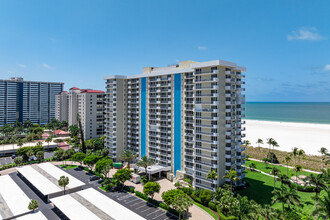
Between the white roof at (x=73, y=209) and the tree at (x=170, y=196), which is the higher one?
the tree at (x=170, y=196)

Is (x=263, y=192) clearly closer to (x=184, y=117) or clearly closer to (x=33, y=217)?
(x=184, y=117)

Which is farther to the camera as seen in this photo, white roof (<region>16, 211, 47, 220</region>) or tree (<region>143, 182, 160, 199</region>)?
tree (<region>143, 182, 160, 199</region>)

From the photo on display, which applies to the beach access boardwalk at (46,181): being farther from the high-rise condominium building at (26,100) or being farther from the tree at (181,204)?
the high-rise condominium building at (26,100)

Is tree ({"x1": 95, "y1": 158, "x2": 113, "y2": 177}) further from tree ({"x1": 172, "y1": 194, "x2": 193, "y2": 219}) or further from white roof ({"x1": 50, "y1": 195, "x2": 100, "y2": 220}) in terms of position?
tree ({"x1": 172, "y1": 194, "x2": 193, "y2": 219})

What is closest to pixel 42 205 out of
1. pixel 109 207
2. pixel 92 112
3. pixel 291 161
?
pixel 109 207

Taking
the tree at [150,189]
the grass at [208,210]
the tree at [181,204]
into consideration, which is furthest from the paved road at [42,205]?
the grass at [208,210]

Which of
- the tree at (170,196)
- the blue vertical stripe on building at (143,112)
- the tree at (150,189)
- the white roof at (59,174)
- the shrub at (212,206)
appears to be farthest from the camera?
the blue vertical stripe on building at (143,112)

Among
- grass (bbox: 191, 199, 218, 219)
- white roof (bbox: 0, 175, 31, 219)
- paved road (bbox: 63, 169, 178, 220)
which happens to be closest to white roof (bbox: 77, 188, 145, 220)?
paved road (bbox: 63, 169, 178, 220)

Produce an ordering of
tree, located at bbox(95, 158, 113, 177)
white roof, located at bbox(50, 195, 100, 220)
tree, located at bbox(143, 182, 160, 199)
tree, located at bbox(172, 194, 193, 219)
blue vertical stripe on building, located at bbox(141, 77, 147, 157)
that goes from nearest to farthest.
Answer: tree, located at bbox(172, 194, 193, 219) < white roof, located at bbox(50, 195, 100, 220) < tree, located at bbox(143, 182, 160, 199) < tree, located at bbox(95, 158, 113, 177) < blue vertical stripe on building, located at bbox(141, 77, 147, 157)
